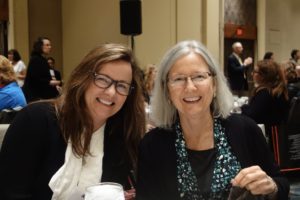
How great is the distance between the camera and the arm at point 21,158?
1.80 meters

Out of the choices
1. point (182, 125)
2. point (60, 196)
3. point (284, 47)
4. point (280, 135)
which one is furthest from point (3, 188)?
point (284, 47)

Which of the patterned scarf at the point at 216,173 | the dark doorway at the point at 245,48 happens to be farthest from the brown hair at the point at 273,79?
the dark doorway at the point at 245,48

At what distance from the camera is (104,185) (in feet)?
4.62

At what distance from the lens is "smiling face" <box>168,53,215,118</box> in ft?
5.88

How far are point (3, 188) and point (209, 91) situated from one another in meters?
0.93

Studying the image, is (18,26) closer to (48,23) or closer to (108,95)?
(48,23)

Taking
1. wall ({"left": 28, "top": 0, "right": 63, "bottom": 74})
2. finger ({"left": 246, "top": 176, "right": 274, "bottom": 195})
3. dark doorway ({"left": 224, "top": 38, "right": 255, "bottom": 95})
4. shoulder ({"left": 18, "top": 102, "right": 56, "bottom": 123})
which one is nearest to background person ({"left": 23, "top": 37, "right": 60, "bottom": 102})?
wall ({"left": 28, "top": 0, "right": 63, "bottom": 74})

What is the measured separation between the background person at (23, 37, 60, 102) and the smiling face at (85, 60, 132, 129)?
5063mm

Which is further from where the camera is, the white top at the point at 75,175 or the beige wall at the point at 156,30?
the beige wall at the point at 156,30

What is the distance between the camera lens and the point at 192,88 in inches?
69.9

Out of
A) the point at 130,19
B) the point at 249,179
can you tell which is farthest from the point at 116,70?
the point at 130,19

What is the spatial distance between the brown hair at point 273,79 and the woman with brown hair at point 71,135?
3.02 meters

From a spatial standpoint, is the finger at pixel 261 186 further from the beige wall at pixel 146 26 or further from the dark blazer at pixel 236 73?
the dark blazer at pixel 236 73

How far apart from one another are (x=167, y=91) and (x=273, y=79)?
9.84 feet
